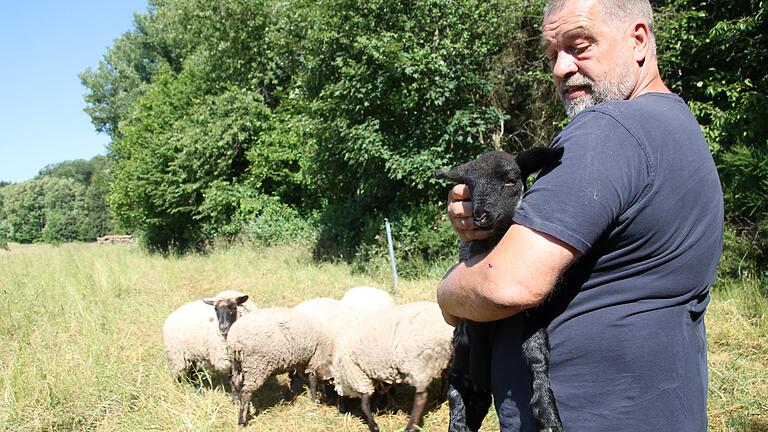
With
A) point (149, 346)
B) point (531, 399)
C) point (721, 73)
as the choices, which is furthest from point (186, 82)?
point (531, 399)

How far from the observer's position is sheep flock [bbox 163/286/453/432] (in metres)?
5.43

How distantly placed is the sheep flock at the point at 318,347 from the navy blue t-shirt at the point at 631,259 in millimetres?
3879

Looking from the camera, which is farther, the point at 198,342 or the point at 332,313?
the point at 332,313

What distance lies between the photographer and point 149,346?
24.5ft

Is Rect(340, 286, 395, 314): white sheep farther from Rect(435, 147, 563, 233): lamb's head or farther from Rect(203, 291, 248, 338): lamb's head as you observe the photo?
Rect(435, 147, 563, 233): lamb's head

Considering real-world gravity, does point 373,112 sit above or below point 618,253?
above

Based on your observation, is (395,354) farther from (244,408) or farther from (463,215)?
(463,215)

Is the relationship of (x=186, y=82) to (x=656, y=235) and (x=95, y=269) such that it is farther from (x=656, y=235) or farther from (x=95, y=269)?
(x=656, y=235)

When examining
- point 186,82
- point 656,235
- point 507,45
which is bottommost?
point 656,235

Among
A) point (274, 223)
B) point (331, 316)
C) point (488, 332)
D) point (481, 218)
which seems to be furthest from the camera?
point (274, 223)

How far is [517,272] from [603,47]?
2.50ft

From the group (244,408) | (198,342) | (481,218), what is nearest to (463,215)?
(481,218)

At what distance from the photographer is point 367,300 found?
766 centimetres

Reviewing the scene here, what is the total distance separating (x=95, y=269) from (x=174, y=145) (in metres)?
10.3
